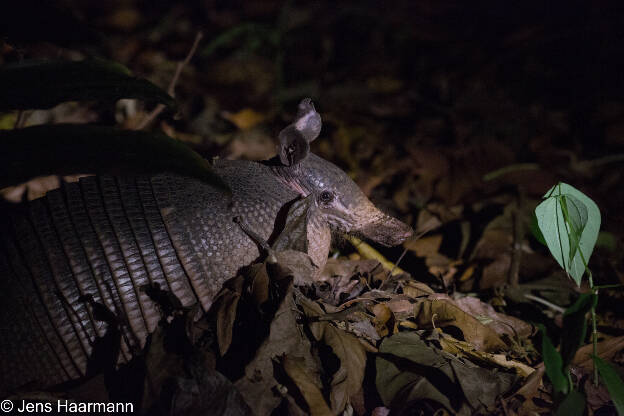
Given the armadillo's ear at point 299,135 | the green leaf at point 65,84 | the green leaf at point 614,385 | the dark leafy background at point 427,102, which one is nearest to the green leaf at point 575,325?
the green leaf at point 614,385

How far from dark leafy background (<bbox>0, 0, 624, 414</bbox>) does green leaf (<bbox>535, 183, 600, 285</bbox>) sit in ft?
2.54

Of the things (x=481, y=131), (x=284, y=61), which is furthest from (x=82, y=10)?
(x=481, y=131)

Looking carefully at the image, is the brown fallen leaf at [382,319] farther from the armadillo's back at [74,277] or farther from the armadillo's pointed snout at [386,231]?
the armadillo's back at [74,277]

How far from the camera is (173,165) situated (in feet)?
5.99

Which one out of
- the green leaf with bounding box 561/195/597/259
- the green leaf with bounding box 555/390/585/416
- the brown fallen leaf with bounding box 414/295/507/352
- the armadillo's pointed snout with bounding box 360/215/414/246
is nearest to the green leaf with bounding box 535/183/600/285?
the green leaf with bounding box 561/195/597/259

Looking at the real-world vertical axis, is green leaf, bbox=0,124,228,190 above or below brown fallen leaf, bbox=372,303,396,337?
above

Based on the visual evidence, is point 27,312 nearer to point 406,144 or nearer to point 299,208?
point 299,208

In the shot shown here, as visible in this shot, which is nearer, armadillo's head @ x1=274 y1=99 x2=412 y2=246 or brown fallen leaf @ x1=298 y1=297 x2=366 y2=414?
brown fallen leaf @ x1=298 y1=297 x2=366 y2=414

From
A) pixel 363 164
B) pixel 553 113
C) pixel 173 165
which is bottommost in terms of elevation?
pixel 363 164

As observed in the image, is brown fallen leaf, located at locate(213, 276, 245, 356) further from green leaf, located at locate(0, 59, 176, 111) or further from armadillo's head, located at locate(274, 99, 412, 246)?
green leaf, located at locate(0, 59, 176, 111)

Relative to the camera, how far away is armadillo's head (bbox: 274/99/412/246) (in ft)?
9.61

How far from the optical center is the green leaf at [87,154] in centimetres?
169

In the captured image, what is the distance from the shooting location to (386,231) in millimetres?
3117

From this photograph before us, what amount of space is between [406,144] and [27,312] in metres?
4.24
